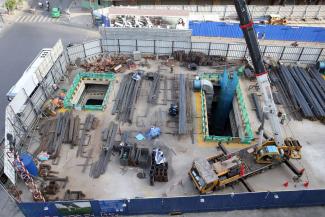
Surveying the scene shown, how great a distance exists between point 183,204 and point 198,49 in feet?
76.3

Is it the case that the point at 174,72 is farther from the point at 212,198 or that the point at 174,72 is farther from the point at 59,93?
the point at 212,198

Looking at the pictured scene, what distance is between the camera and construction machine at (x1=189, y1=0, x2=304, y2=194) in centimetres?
2558

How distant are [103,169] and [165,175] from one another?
5776 millimetres

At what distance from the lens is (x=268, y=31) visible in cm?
4650

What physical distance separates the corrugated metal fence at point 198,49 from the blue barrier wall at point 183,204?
21.2 metres

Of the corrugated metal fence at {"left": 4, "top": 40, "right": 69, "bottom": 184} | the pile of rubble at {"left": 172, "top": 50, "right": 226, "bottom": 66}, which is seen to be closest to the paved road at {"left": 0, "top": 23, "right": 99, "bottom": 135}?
the corrugated metal fence at {"left": 4, "top": 40, "right": 69, "bottom": 184}

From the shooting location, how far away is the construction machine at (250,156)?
25.6 meters

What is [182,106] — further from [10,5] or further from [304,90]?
[10,5]

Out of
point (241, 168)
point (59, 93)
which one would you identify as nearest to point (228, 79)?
point (241, 168)

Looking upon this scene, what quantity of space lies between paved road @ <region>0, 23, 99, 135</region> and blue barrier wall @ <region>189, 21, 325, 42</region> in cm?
1672

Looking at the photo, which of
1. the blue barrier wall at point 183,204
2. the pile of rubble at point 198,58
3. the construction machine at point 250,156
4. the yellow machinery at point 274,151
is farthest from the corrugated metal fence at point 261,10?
the blue barrier wall at point 183,204

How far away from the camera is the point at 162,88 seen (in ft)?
121

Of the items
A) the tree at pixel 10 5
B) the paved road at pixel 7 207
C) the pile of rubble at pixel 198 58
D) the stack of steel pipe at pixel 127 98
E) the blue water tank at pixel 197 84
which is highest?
the tree at pixel 10 5

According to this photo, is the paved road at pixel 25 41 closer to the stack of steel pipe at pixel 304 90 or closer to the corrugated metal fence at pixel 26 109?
the corrugated metal fence at pixel 26 109
